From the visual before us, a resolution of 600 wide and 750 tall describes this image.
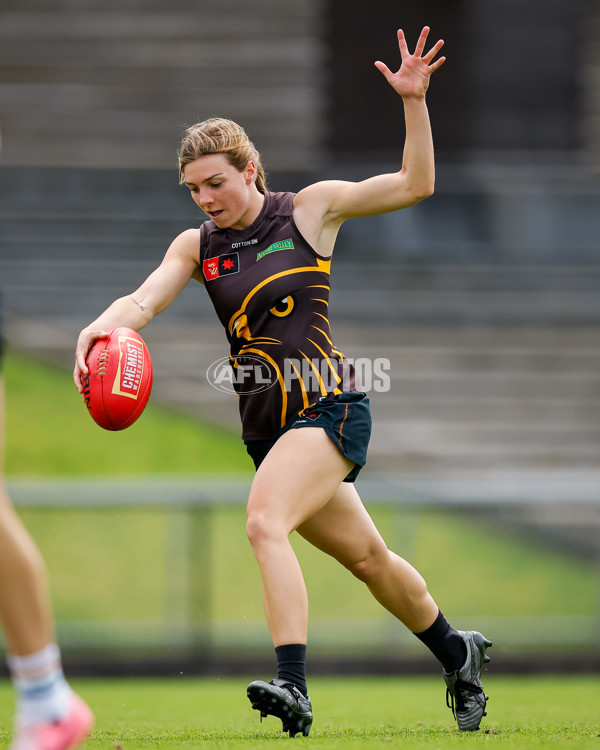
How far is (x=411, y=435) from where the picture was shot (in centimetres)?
976

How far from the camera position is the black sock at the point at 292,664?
143 inches

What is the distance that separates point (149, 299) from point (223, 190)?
0.47m

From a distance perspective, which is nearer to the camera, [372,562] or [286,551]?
[286,551]

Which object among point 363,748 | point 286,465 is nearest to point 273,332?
point 286,465

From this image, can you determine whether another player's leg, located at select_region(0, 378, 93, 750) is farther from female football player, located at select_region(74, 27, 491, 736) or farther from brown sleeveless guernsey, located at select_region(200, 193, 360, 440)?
brown sleeveless guernsey, located at select_region(200, 193, 360, 440)

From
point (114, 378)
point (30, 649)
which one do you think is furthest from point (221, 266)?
point (30, 649)

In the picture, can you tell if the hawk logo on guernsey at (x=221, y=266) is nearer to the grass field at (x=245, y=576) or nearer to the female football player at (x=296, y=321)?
the female football player at (x=296, y=321)

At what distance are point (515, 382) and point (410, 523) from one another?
9.39ft

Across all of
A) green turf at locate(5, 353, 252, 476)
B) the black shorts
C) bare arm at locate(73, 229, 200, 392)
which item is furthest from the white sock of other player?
green turf at locate(5, 353, 252, 476)

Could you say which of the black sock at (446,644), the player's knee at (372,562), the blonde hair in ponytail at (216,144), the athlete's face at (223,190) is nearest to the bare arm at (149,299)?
the athlete's face at (223,190)

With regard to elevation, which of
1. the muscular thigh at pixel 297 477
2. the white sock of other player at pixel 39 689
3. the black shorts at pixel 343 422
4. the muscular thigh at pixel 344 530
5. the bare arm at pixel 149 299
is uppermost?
the bare arm at pixel 149 299

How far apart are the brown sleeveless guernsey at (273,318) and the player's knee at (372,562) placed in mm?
550

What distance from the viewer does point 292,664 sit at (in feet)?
11.9

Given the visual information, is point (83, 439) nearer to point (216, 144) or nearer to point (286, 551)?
point (216, 144)
